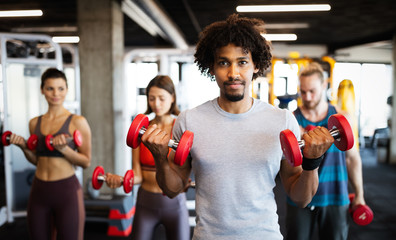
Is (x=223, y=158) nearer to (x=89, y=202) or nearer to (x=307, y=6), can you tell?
(x=89, y=202)

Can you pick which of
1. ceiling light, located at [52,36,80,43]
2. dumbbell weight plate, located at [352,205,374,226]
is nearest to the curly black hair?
dumbbell weight plate, located at [352,205,374,226]

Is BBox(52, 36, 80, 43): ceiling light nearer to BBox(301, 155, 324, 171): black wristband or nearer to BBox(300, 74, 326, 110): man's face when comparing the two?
BBox(300, 74, 326, 110): man's face

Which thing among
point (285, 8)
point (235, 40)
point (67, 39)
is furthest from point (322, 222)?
point (67, 39)

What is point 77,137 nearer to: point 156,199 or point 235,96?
point 156,199

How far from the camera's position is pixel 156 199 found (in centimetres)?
186

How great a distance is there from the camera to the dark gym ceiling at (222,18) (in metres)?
5.23

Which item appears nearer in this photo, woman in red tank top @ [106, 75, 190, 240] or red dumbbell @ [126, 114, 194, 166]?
red dumbbell @ [126, 114, 194, 166]

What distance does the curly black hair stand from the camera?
1157 millimetres

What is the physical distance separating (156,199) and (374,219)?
298cm

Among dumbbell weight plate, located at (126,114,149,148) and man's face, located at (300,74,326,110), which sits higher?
man's face, located at (300,74,326,110)

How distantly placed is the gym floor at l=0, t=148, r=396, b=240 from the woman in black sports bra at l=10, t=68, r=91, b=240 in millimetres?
780

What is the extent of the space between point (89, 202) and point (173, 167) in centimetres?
245

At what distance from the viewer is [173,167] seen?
123cm

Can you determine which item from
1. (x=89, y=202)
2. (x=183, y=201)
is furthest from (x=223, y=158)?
(x=89, y=202)
